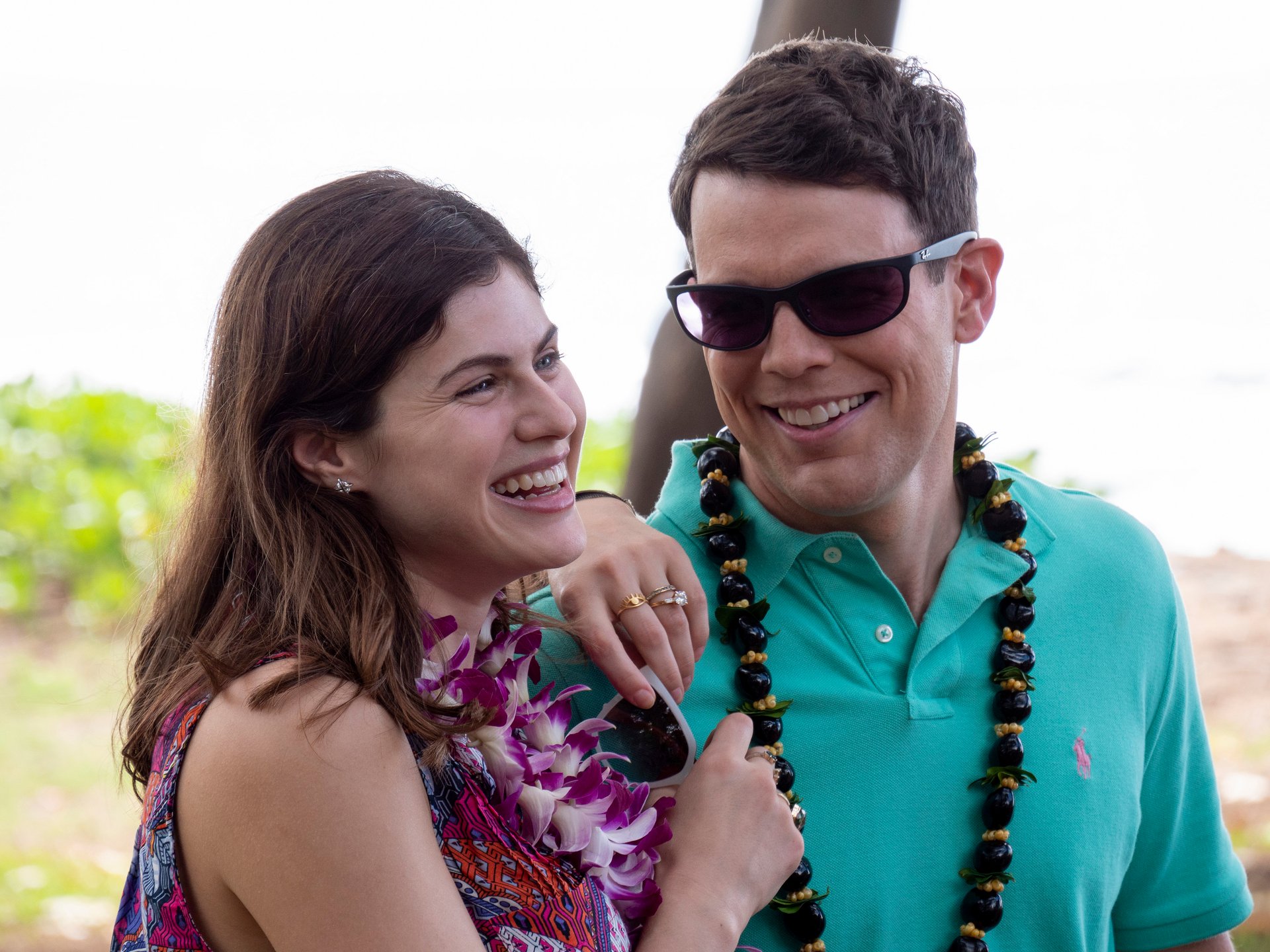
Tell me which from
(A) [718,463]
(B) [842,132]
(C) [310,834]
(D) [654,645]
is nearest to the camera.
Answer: (C) [310,834]

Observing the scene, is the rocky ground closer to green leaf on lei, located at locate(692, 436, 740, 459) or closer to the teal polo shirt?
the teal polo shirt

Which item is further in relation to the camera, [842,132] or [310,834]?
[842,132]

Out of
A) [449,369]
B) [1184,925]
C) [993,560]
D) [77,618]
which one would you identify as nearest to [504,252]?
[449,369]

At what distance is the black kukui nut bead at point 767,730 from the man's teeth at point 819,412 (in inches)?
21.4

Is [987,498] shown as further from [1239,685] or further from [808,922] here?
[1239,685]

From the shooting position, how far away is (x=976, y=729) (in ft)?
7.80

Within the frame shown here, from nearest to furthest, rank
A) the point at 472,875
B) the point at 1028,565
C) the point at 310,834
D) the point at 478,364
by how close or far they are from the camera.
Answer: the point at 310,834 → the point at 472,875 → the point at 478,364 → the point at 1028,565

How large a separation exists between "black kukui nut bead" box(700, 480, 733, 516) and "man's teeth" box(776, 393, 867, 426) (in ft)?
0.92

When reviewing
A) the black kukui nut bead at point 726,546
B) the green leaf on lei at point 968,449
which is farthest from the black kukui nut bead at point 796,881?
the green leaf on lei at point 968,449

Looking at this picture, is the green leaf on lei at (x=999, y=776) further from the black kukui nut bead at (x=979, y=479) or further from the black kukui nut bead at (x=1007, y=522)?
the black kukui nut bead at (x=979, y=479)

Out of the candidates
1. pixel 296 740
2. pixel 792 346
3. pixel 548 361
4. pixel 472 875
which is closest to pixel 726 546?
pixel 792 346

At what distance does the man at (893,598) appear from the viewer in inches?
89.8

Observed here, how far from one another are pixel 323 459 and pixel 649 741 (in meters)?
0.76

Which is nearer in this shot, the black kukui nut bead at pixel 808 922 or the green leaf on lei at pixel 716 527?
the black kukui nut bead at pixel 808 922
